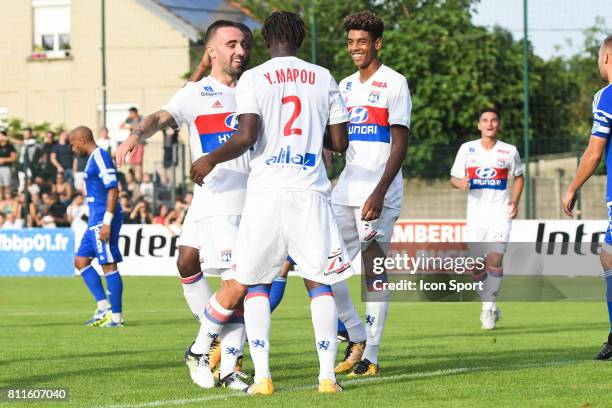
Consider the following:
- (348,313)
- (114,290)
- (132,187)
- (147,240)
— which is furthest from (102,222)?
(132,187)

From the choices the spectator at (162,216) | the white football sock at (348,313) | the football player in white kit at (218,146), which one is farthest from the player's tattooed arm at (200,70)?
the spectator at (162,216)

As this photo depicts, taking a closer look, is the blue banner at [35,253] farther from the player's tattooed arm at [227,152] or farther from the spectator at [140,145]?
the player's tattooed arm at [227,152]

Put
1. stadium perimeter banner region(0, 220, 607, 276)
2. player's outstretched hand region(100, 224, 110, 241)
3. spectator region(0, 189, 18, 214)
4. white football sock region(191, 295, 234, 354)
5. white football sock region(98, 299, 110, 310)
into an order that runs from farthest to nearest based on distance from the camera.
→ spectator region(0, 189, 18, 214) → stadium perimeter banner region(0, 220, 607, 276) → white football sock region(98, 299, 110, 310) → player's outstretched hand region(100, 224, 110, 241) → white football sock region(191, 295, 234, 354)

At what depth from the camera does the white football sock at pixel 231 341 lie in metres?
8.30

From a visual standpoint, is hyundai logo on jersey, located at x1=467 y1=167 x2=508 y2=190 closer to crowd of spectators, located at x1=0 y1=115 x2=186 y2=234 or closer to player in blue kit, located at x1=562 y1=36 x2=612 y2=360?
player in blue kit, located at x1=562 y1=36 x2=612 y2=360

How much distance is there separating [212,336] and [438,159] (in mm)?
17365

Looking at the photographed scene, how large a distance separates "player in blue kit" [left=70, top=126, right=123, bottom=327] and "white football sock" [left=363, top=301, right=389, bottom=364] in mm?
5512

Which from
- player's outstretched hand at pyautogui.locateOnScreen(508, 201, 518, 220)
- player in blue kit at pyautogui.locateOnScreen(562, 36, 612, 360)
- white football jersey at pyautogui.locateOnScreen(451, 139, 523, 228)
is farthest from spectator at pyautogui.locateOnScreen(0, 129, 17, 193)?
player in blue kit at pyautogui.locateOnScreen(562, 36, 612, 360)

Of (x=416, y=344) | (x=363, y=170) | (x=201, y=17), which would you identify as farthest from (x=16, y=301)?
(x=201, y=17)

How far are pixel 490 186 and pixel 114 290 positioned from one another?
454cm

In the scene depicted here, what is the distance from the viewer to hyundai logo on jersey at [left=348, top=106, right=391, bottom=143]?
917cm

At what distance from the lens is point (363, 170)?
30.6 feet

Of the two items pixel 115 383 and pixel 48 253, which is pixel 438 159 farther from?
pixel 115 383

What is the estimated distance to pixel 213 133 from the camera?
8523mm
